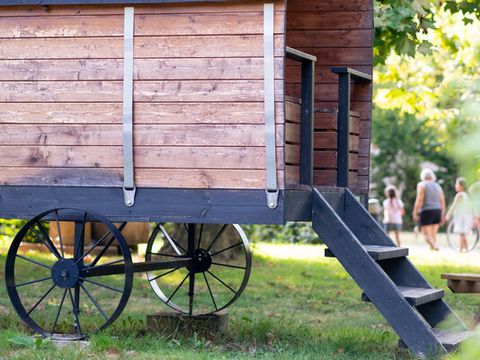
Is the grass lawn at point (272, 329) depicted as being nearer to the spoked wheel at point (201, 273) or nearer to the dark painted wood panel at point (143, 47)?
the spoked wheel at point (201, 273)

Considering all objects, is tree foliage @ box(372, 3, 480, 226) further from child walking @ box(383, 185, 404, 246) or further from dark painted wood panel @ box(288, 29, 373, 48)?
child walking @ box(383, 185, 404, 246)

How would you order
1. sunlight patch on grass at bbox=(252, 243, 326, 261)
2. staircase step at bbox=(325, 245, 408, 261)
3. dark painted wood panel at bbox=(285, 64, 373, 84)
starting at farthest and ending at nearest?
1. sunlight patch on grass at bbox=(252, 243, 326, 261)
2. dark painted wood panel at bbox=(285, 64, 373, 84)
3. staircase step at bbox=(325, 245, 408, 261)

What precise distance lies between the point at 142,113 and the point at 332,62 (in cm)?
209

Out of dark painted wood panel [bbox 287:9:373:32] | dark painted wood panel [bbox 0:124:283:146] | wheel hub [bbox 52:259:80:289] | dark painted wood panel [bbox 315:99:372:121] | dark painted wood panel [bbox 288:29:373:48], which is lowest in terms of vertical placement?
wheel hub [bbox 52:259:80:289]

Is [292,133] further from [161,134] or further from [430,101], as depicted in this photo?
[430,101]

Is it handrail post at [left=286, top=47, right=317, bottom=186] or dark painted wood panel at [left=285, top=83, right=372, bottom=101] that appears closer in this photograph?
handrail post at [left=286, top=47, right=317, bottom=186]

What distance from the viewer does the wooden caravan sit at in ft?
19.0

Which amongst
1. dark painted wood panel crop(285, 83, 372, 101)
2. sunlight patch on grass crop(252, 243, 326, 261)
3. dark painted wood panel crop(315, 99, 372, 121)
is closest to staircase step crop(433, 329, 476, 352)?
dark painted wood panel crop(315, 99, 372, 121)

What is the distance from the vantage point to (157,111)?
606cm

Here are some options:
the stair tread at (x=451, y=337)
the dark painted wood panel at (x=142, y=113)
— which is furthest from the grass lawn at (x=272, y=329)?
the dark painted wood panel at (x=142, y=113)

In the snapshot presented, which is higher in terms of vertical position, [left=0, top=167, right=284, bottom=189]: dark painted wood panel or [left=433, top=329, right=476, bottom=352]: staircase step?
[left=0, top=167, right=284, bottom=189]: dark painted wood panel

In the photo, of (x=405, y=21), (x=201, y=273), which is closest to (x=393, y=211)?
(x=201, y=273)

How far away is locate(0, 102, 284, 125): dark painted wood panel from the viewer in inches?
230

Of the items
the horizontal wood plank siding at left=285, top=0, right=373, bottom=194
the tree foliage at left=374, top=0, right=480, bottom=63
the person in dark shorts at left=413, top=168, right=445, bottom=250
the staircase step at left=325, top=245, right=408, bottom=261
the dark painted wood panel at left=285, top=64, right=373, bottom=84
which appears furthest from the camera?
the person in dark shorts at left=413, top=168, right=445, bottom=250
